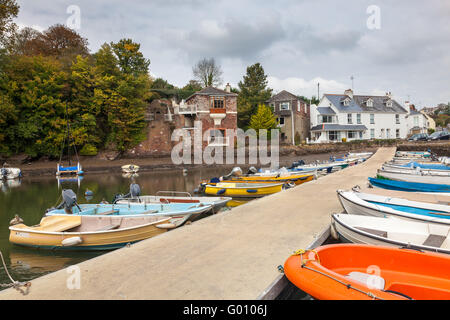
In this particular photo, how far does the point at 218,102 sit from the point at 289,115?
574 inches

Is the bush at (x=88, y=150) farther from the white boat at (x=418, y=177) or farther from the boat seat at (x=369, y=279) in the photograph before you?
the boat seat at (x=369, y=279)

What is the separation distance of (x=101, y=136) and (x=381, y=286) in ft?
152

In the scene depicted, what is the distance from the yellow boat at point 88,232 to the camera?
850cm

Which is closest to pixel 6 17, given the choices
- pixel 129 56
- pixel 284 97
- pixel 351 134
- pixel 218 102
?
pixel 129 56

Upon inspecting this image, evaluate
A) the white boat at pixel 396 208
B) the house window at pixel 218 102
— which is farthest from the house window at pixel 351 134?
the white boat at pixel 396 208

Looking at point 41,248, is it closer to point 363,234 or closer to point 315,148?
point 363,234

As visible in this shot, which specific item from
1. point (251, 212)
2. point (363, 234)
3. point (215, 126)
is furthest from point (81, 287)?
point (215, 126)

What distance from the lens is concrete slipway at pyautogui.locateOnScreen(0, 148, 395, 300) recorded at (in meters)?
4.11

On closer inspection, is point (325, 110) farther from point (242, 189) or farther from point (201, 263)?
point (201, 263)

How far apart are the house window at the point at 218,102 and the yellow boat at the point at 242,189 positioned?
28836mm

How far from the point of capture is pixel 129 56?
155 feet

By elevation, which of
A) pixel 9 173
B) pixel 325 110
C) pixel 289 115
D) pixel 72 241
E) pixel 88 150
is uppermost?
pixel 325 110

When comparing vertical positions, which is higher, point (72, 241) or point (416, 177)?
point (416, 177)

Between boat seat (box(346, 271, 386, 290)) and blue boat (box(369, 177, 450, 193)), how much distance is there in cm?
856
